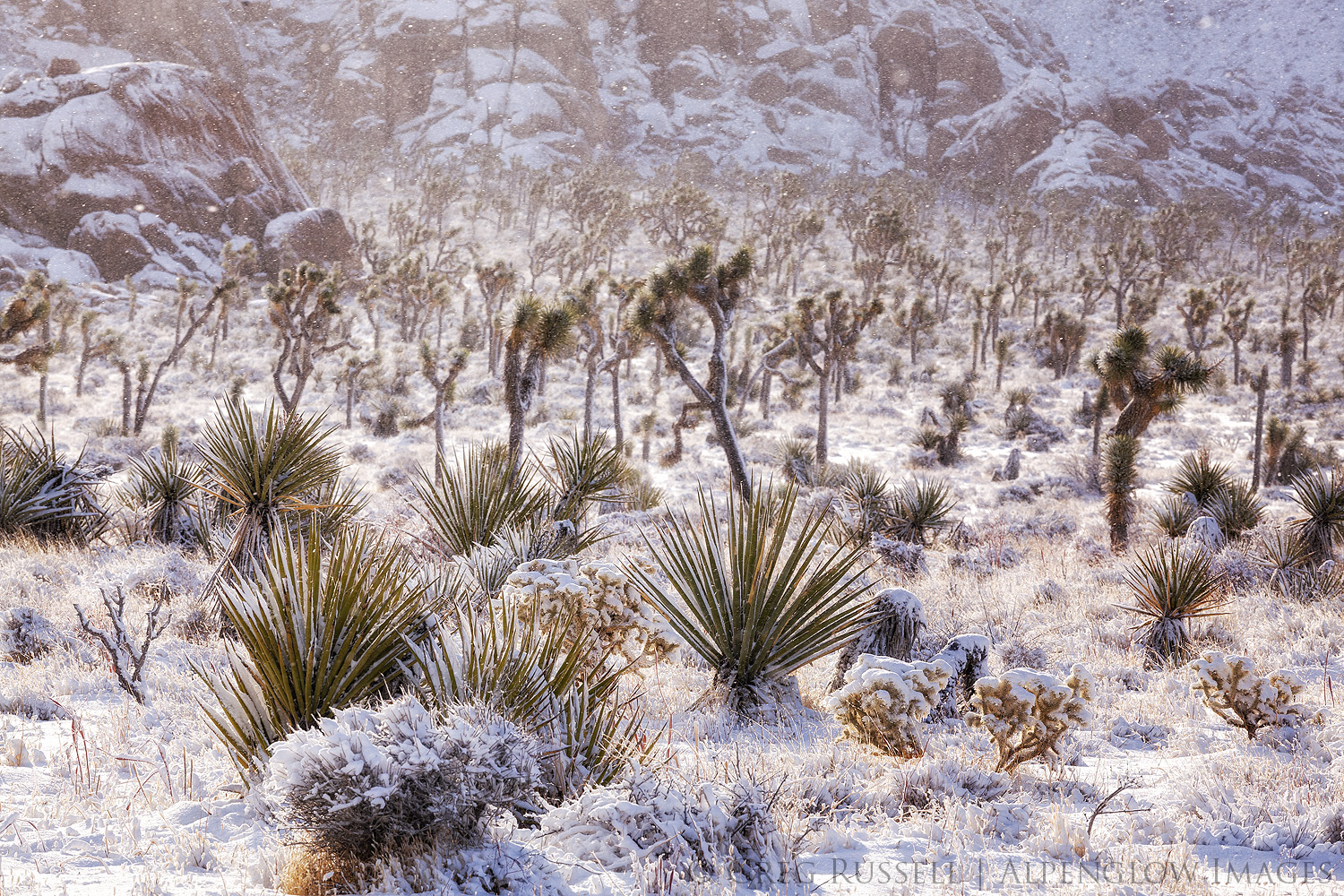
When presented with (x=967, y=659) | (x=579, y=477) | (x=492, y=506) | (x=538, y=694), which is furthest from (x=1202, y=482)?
(x=538, y=694)

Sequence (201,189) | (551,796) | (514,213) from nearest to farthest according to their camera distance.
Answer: (551,796) → (201,189) → (514,213)

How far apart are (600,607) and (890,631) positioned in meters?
2.25

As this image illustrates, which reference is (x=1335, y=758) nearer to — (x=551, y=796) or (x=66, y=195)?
(x=551, y=796)

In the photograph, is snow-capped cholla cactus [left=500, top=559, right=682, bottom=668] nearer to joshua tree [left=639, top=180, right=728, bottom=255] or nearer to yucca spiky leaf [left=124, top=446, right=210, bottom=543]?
yucca spiky leaf [left=124, top=446, right=210, bottom=543]

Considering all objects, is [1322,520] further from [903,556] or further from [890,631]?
[890,631]

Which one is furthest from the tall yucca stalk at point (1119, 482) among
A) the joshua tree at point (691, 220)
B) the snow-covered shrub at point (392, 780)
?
the joshua tree at point (691, 220)

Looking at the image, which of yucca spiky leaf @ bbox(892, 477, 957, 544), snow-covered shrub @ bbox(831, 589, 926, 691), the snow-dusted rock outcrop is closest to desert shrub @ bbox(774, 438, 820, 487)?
yucca spiky leaf @ bbox(892, 477, 957, 544)

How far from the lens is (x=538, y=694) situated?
10.6ft

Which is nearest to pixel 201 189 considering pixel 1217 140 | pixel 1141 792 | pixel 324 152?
pixel 324 152

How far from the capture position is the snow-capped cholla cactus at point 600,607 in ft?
14.3

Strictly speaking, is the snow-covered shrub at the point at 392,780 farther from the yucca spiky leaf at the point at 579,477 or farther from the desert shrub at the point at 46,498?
the desert shrub at the point at 46,498

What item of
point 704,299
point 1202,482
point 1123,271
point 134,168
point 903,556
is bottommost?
point 903,556

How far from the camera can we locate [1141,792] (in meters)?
3.92

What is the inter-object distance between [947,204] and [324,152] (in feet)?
201
